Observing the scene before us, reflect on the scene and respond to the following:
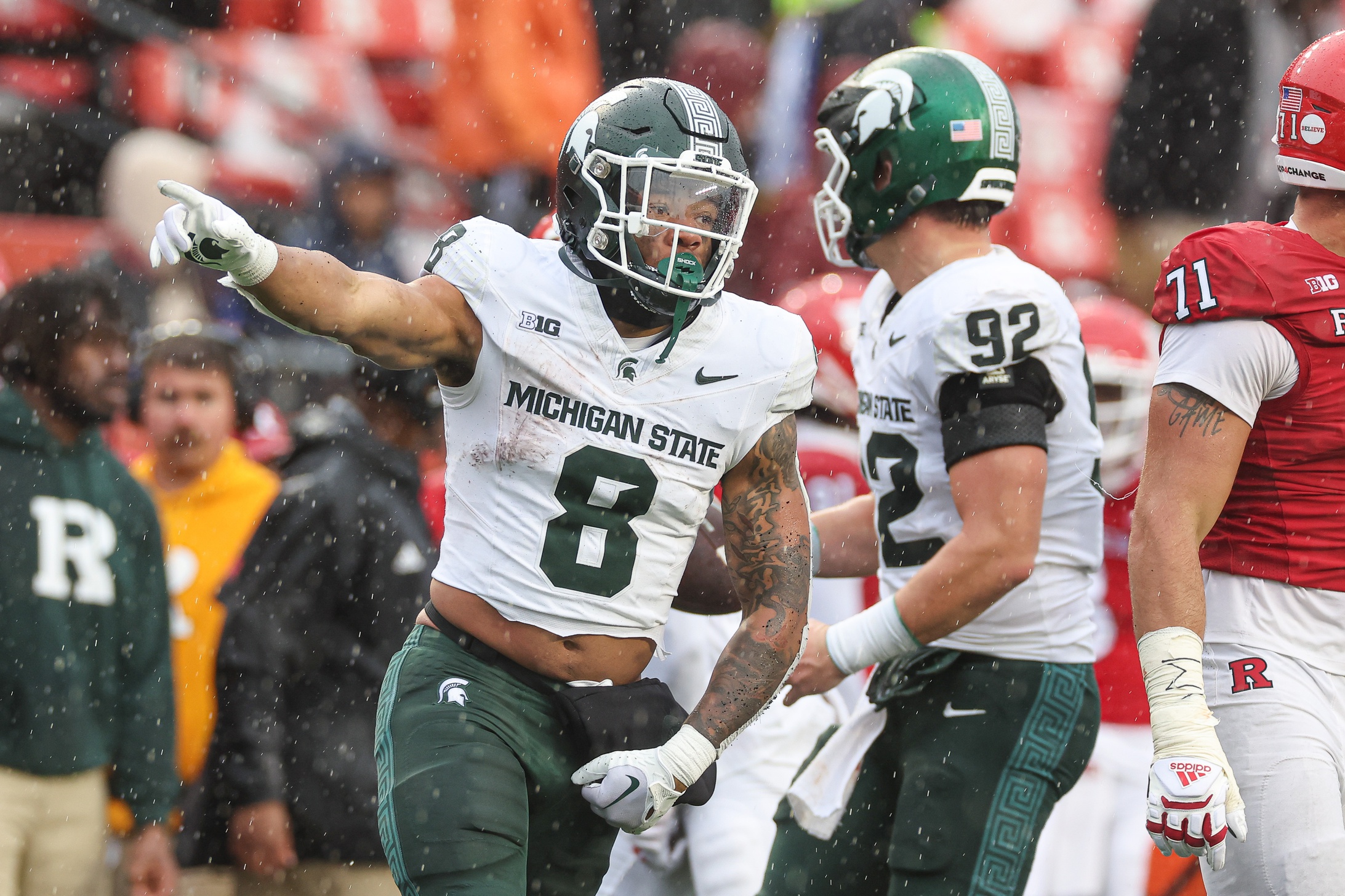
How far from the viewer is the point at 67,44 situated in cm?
1027

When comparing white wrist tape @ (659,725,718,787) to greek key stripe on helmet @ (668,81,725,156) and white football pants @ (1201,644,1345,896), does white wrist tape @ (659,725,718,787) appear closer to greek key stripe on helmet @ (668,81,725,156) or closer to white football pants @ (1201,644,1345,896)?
white football pants @ (1201,644,1345,896)

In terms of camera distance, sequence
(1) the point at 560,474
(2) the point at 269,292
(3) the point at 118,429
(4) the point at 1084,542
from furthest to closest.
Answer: (3) the point at 118,429, (4) the point at 1084,542, (1) the point at 560,474, (2) the point at 269,292

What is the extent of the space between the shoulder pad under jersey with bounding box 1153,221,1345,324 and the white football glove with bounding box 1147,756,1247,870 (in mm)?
945

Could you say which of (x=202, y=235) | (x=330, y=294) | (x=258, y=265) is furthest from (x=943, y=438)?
(x=202, y=235)

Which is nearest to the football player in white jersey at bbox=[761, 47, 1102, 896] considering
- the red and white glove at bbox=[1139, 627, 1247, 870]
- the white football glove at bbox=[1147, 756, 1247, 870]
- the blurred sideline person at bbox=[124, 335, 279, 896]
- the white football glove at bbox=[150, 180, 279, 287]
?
the red and white glove at bbox=[1139, 627, 1247, 870]

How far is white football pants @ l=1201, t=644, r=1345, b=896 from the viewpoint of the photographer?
3227 millimetres

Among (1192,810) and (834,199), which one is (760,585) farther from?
(834,199)

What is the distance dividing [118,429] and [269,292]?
5.11 m

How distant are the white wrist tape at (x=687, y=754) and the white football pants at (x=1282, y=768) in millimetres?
1080

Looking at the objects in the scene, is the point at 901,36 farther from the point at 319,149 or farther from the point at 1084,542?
the point at 1084,542

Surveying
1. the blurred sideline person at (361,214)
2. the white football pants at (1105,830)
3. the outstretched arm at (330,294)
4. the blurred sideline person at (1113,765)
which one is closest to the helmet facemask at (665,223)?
the outstretched arm at (330,294)

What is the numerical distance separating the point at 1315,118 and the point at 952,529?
1290mm

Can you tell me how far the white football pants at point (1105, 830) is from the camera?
586 cm

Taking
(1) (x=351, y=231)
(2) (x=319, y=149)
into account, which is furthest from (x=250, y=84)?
(1) (x=351, y=231)
